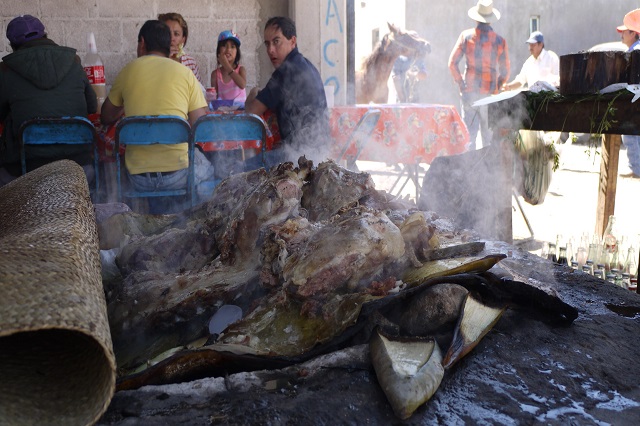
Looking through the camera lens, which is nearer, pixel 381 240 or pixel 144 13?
pixel 381 240

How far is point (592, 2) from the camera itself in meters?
18.7

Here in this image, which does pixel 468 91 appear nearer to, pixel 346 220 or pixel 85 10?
pixel 85 10

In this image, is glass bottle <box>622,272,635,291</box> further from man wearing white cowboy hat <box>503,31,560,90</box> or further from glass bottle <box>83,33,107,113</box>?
man wearing white cowboy hat <box>503,31,560,90</box>

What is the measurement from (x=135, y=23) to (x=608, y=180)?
19.1 ft

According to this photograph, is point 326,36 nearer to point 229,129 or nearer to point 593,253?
point 229,129

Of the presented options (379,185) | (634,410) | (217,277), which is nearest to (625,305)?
(634,410)

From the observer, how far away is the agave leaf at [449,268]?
2.26m

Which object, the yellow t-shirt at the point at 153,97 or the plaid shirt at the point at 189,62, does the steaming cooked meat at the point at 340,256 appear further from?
the plaid shirt at the point at 189,62

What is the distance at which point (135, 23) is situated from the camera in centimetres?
759

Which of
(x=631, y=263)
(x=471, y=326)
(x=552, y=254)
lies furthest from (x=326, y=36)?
(x=471, y=326)

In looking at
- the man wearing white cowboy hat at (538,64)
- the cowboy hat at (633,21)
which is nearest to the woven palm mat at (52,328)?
the cowboy hat at (633,21)

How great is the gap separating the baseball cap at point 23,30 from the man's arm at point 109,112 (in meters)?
0.88

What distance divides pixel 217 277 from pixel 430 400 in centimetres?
110

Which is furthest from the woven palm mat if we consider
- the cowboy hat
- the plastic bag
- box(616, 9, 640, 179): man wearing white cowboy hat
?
the cowboy hat
